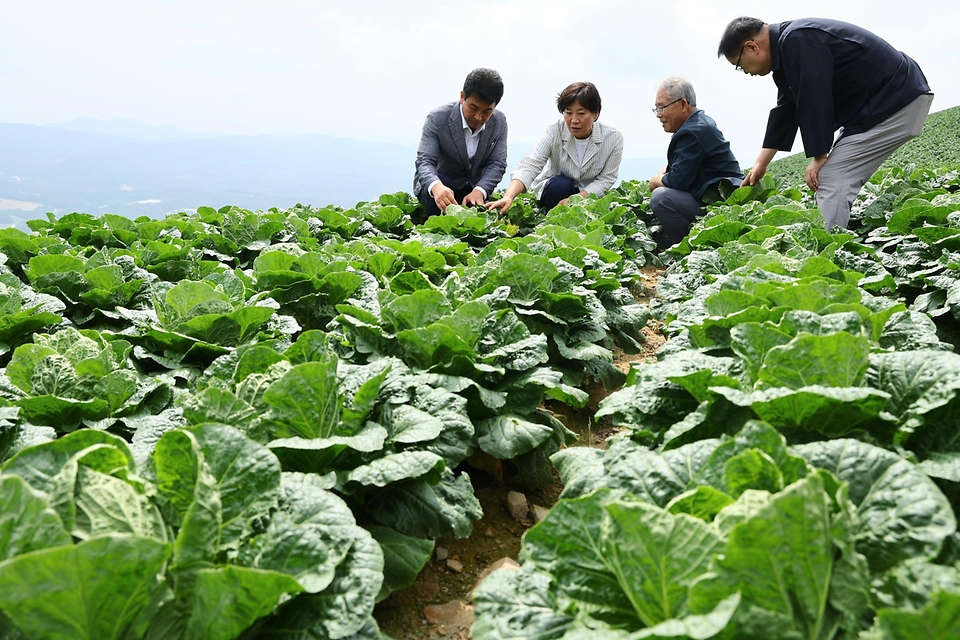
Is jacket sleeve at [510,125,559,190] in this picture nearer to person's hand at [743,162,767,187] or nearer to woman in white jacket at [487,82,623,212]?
woman in white jacket at [487,82,623,212]

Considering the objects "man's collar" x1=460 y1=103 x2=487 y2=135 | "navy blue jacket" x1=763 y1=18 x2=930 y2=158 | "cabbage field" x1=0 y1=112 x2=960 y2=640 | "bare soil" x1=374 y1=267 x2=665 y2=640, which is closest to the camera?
"cabbage field" x1=0 y1=112 x2=960 y2=640

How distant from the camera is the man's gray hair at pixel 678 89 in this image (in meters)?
6.73

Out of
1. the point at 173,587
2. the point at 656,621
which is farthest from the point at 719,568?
the point at 173,587

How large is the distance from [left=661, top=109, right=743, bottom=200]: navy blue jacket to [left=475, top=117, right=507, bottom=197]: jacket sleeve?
6.52 ft

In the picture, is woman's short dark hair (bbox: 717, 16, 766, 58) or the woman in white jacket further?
the woman in white jacket

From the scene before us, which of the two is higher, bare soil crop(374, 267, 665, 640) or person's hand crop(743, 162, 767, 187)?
person's hand crop(743, 162, 767, 187)

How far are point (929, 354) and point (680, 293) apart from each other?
2.04 metres

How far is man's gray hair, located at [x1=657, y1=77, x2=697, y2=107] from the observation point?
6730 mm

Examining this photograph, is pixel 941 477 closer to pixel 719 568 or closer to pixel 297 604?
pixel 719 568

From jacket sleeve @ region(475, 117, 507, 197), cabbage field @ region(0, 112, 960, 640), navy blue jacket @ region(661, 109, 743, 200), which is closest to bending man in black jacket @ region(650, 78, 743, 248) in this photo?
navy blue jacket @ region(661, 109, 743, 200)

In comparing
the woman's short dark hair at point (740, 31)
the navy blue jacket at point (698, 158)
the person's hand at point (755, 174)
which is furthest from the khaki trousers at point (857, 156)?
the navy blue jacket at point (698, 158)

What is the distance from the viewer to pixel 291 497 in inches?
67.4

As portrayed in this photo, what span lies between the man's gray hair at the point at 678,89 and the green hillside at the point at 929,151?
892 centimetres

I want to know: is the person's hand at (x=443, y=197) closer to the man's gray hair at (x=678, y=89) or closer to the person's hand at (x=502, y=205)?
the person's hand at (x=502, y=205)
